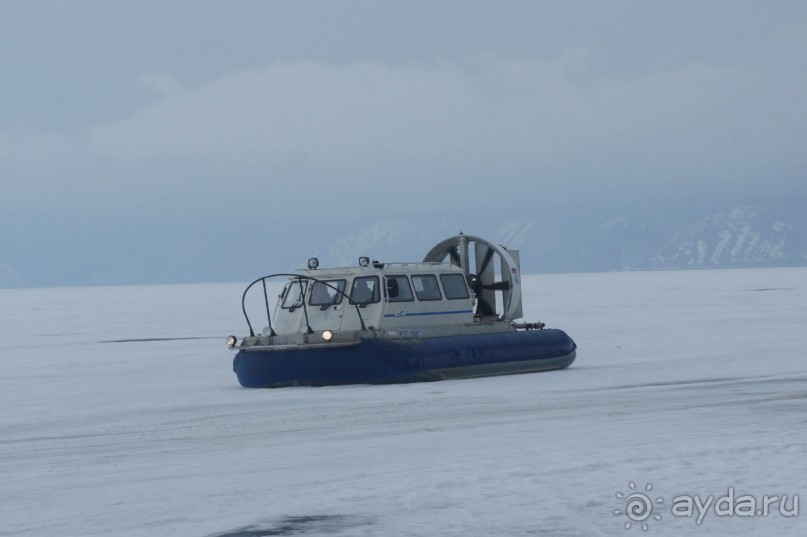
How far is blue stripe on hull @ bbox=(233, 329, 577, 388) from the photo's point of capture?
17500mm

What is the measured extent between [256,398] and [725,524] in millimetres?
9829

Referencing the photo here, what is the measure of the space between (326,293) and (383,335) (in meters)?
1.55

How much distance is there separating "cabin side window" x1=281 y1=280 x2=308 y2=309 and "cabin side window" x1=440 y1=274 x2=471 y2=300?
227cm

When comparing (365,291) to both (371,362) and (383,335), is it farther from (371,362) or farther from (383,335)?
(371,362)

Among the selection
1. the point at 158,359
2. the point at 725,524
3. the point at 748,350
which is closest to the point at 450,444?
the point at 725,524

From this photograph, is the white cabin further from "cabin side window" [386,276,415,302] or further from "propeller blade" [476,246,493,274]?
"propeller blade" [476,246,493,274]

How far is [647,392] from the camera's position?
16109 mm

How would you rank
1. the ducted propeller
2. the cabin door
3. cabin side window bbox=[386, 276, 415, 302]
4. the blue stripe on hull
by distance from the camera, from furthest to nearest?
the ducted propeller
cabin side window bbox=[386, 276, 415, 302]
the cabin door
the blue stripe on hull

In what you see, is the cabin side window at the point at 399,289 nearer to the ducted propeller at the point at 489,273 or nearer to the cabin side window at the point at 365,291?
the cabin side window at the point at 365,291

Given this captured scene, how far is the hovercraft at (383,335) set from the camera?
17.5 meters

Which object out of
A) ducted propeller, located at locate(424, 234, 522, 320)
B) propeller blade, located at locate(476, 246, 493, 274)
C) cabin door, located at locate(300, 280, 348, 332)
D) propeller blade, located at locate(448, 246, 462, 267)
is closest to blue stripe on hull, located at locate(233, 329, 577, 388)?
cabin door, located at locate(300, 280, 348, 332)

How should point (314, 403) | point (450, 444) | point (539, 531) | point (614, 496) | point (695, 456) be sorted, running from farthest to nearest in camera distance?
point (314, 403)
point (450, 444)
point (695, 456)
point (614, 496)
point (539, 531)

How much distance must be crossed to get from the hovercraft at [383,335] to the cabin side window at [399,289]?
0.02 meters

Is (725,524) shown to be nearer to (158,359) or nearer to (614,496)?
(614,496)
